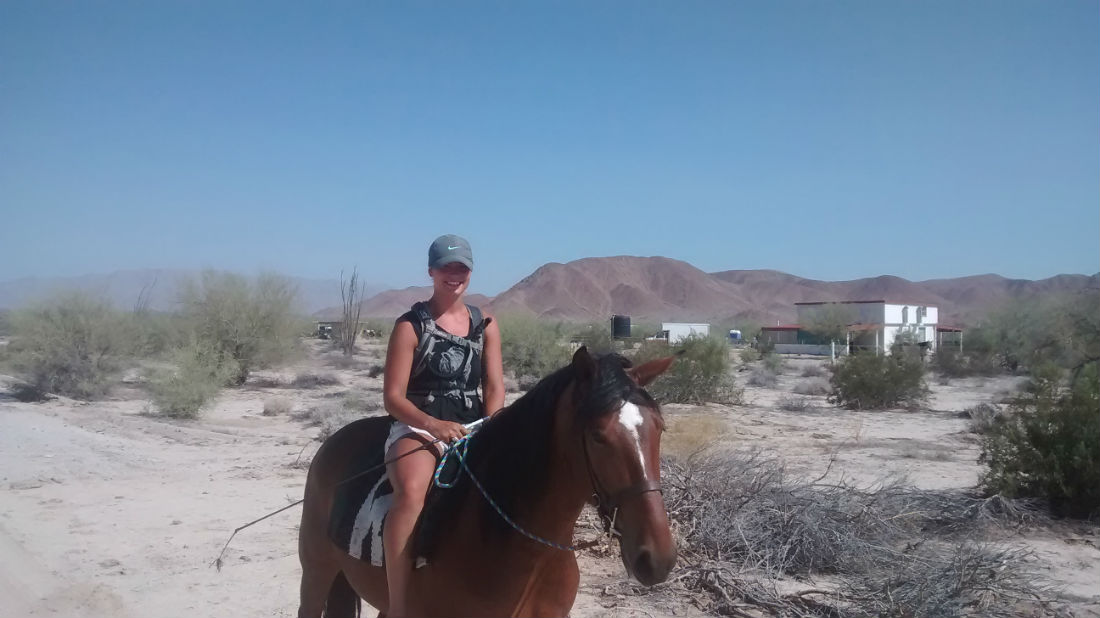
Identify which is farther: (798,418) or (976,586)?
(798,418)

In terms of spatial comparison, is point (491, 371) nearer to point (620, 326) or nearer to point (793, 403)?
point (620, 326)

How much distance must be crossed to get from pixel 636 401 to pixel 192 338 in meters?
22.6

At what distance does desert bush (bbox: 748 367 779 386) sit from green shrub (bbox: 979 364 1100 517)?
1846cm

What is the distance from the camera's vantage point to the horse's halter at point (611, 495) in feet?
7.26

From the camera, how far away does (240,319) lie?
24.9 m

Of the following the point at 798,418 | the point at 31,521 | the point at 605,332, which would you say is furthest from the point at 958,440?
the point at 605,332

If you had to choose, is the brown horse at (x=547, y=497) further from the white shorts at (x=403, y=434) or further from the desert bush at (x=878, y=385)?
the desert bush at (x=878, y=385)

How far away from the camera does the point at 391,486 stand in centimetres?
315

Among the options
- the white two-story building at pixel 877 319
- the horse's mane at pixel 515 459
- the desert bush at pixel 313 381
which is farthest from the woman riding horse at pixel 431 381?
the white two-story building at pixel 877 319

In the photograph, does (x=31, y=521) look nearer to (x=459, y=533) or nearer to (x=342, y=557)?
(x=342, y=557)

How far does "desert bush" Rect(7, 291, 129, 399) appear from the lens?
62.2ft

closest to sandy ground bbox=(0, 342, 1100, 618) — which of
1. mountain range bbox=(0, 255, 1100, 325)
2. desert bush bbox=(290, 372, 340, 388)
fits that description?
desert bush bbox=(290, 372, 340, 388)

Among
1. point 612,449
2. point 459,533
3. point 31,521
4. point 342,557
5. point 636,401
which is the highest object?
point 636,401

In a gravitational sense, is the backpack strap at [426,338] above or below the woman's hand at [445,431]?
above
